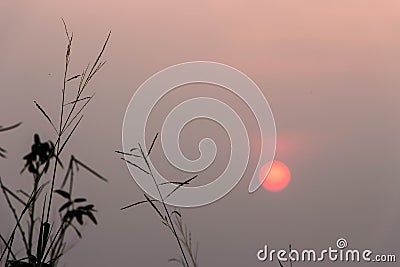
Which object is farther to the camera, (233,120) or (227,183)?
(233,120)

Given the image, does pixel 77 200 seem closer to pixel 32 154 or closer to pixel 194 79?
pixel 32 154

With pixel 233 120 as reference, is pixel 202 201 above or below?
below

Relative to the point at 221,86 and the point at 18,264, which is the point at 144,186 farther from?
the point at 221,86

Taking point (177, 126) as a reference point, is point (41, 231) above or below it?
below

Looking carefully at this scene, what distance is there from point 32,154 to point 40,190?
5.2 inches

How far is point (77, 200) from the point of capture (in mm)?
781

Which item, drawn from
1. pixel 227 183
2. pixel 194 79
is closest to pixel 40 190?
pixel 227 183

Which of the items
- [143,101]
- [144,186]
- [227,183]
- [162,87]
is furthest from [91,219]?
[162,87]

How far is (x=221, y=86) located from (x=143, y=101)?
1.47 m

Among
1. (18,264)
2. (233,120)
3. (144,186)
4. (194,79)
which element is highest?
(194,79)

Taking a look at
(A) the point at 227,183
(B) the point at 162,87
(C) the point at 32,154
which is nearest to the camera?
(C) the point at 32,154

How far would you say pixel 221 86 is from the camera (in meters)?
4.19

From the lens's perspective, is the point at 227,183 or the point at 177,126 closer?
the point at 227,183

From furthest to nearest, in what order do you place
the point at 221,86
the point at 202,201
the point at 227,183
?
the point at 221,86, the point at 227,183, the point at 202,201
